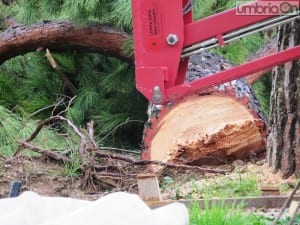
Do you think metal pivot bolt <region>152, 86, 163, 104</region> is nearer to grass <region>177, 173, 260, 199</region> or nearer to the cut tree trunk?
grass <region>177, 173, 260, 199</region>

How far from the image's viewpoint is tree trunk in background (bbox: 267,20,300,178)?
3.33 m

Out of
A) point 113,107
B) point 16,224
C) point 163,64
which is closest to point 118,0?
Result: point 113,107

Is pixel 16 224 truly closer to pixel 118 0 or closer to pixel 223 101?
pixel 223 101

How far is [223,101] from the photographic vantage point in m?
3.99

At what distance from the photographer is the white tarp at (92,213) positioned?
1.55m

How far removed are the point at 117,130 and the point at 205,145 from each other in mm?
1086

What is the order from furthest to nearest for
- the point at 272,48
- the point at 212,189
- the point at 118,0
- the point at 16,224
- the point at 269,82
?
the point at 269,82
the point at 272,48
the point at 118,0
the point at 212,189
the point at 16,224

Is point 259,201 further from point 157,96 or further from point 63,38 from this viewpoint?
point 63,38

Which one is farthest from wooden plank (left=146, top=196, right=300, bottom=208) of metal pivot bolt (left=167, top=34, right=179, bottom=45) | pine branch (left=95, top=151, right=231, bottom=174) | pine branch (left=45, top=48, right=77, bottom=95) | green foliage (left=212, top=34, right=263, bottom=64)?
pine branch (left=45, top=48, right=77, bottom=95)

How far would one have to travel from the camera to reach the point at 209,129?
3887 millimetres

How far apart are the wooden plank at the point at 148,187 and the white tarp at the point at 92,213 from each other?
3.16 feet

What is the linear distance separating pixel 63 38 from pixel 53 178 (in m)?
1.60

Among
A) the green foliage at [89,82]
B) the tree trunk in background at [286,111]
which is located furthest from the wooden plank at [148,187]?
the green foliage at [89,82]

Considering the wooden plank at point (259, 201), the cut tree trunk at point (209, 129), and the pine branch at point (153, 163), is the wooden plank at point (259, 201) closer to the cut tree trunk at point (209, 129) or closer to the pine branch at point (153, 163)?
the pine branch at point (153, 163)
